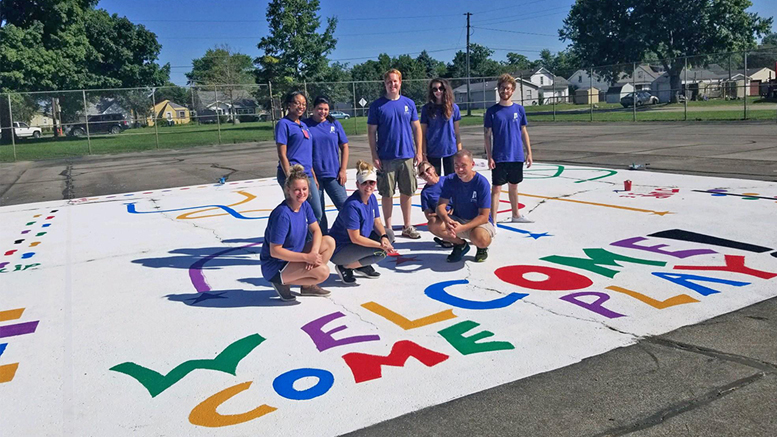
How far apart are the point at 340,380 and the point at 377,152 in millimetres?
3610

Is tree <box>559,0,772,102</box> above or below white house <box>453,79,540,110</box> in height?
above

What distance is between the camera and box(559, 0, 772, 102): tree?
161 ft

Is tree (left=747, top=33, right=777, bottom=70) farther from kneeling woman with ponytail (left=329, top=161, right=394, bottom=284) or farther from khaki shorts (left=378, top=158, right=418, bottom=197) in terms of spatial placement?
kneeling woman with ponytail (left=329, top=161, right=394, bottom=284)

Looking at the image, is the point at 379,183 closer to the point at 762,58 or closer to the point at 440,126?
the point at 440,126

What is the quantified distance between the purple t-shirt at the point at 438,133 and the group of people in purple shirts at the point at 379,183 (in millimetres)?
11

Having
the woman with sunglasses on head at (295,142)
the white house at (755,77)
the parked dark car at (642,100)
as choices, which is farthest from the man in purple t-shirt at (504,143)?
the parked dark car at (642,100)

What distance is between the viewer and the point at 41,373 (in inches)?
163

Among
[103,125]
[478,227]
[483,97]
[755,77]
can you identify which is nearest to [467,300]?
[478,227]

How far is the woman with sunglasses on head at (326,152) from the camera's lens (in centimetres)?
658

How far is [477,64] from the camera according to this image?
363 feet

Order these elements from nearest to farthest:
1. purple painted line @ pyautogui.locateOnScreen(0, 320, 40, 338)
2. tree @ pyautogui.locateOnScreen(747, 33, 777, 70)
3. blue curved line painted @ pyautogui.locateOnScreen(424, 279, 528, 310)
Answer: purple painted line @ pyautogui.locateOnScreen(0, 320, 40, 338), blue curved line painted @ pyautogui.locateOnScreen(424, 279, 528, 310), tree @ pyautogui.locateOnScreen(747, 33, 777, 70)

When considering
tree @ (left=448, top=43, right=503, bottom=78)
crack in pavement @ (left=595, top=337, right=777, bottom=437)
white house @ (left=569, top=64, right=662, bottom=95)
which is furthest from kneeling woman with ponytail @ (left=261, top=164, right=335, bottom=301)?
tree @ (left=448, top=43, right=503, bottom=78)

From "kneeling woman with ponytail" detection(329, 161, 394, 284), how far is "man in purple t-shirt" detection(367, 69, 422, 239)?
1339mm

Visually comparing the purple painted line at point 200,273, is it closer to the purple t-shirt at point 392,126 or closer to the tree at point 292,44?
the purple t-shirt at point 392,126
